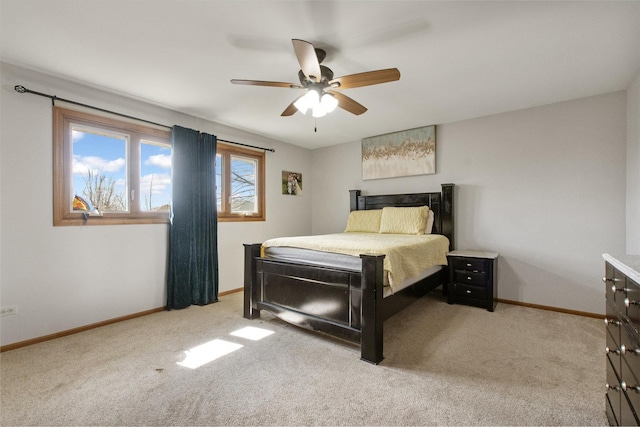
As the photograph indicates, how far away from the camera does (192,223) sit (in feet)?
11.5

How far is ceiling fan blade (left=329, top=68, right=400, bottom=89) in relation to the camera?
194 centimetres

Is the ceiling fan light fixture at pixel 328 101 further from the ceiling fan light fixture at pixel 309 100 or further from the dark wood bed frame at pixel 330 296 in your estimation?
the dark wood bed frame at pixel 330 296

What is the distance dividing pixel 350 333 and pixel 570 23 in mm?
2636

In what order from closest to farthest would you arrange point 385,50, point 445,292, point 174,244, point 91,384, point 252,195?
point 91,384
point 385,50
point 174,244
point 445,292
point 252,195

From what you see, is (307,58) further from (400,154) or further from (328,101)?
(400,154)

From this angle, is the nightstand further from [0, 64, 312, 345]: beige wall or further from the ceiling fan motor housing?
[0, 64, 312, 345]: beige wall

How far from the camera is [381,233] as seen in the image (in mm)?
4008

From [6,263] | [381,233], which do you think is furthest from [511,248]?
[6,263]

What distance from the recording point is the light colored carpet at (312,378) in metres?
1.56

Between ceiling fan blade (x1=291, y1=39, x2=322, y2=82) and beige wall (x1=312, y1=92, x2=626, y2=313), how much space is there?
2.66m

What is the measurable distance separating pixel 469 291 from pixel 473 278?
17 centimetres

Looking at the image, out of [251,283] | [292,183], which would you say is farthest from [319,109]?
[292,183]

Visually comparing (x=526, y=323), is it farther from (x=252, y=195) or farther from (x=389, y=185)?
(x=252, y=195)

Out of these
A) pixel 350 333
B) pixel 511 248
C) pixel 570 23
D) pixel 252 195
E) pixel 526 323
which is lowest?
pixel 526 323
